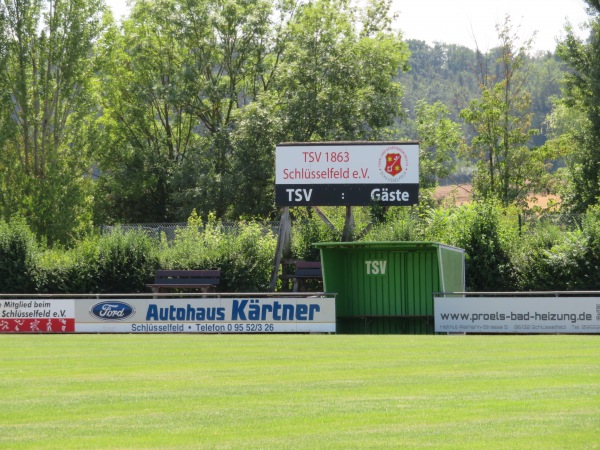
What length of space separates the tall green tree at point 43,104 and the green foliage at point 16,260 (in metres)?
11.7

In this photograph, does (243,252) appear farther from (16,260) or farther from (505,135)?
(505,135)

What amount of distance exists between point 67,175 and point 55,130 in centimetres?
399

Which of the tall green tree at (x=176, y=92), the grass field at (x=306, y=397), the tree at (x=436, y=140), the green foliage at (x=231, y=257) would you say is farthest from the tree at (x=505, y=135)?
the grass field at (x=306, y=397)

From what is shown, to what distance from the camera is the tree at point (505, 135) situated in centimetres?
5603

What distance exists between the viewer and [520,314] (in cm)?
2878

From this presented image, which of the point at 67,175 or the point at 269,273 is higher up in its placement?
the point at 67,175

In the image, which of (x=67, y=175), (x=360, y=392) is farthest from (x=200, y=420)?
(x=67, y=175)

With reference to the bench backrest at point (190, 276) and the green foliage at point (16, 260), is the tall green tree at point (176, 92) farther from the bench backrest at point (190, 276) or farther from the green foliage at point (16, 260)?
the bench backrest at point (190, 276)

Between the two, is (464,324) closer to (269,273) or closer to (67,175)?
(269,273)

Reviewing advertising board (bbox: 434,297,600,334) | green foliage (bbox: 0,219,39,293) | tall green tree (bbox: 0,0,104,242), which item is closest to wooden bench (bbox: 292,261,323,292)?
advertising board (bbox: 434,297,600,334)

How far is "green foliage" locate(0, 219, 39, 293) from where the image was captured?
38812 millimetres

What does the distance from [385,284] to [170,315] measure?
6.50m

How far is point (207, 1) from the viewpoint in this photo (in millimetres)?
60844

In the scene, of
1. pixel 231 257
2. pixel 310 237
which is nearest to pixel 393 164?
pixel 310 237
